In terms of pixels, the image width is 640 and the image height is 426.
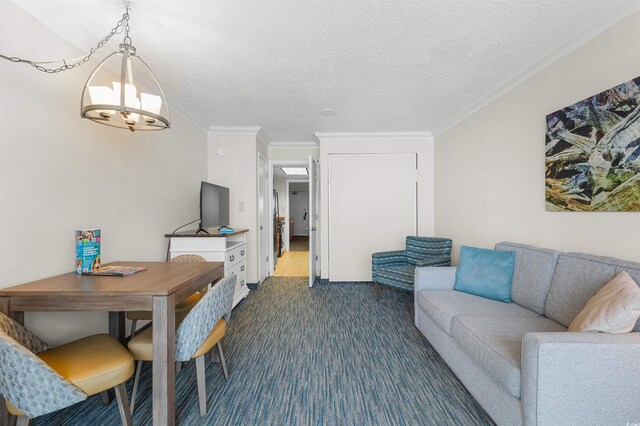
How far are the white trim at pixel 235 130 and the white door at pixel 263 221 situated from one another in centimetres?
39

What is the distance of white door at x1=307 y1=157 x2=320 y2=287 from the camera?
4.18 metres

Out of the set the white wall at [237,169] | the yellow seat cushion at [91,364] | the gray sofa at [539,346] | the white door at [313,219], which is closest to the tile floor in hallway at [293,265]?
the white door at [313,219]

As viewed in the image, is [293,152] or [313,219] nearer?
[313,219]

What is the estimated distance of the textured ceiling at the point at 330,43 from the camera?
1.66m

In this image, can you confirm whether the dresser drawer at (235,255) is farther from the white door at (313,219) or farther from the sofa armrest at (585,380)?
the sofa armrest at (585,380)

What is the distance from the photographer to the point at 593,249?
1.86 metres

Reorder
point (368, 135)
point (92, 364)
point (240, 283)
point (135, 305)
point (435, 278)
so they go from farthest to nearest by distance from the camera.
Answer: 1. point (368, 135)
2. point (240, 283)
3. point (435, 278)
4. point (135, 305)
5. point (92, 364)

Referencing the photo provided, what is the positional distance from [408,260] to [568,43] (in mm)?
2647

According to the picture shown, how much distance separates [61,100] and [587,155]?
3567 mm

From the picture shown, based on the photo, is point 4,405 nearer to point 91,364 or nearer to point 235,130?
point 91,364

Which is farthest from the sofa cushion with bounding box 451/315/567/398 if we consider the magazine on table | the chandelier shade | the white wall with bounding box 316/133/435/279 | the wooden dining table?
the white wall with bounding box 316/133/435/279

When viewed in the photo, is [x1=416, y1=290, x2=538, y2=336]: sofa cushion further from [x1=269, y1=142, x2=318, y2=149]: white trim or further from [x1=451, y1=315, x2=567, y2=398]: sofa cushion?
[x1=269, y1=142, x2=318, y2=149]: white trim

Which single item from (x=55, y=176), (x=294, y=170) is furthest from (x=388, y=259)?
(x=294, y=170)

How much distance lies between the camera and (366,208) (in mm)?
4359
